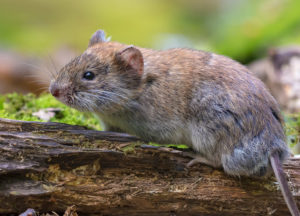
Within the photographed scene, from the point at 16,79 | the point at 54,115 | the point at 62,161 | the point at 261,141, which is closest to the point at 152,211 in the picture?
the point at 62,161

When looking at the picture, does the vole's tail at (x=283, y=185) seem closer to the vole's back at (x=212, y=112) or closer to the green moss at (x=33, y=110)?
the vole's back at (x=212, y=112)

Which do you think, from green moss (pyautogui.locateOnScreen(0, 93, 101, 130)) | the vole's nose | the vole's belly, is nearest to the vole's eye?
the vole's nose

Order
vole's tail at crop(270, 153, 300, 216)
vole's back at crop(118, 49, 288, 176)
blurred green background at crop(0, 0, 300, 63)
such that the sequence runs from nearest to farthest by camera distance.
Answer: vole's tail at crop(270, 153, 300, 216) < vole's back at crop(118, 49, 288, 176) < blurred green background at crop(0, 0, 300, 63)

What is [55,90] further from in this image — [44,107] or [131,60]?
[44,107]

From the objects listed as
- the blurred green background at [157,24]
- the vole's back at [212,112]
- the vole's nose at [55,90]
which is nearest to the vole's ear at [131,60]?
the vole's back at [212,112]

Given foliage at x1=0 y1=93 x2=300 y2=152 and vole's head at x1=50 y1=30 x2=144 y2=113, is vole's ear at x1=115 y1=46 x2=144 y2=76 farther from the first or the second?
foliage at x1=0 y1=93 x2=300 y2=152

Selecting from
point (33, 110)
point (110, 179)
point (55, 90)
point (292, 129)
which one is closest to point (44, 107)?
point (33, 110)
